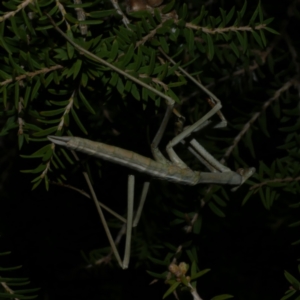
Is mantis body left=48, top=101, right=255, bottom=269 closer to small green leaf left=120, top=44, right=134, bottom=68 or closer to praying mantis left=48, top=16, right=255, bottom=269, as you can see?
praying mantis left=48, top=16, right=255, bottom=269

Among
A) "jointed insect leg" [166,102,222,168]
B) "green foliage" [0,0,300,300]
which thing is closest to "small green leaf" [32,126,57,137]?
"green foliage" [0,0,300,300]

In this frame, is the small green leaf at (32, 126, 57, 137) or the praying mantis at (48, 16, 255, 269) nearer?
the small green leaf at (32, 126, 57, 137)

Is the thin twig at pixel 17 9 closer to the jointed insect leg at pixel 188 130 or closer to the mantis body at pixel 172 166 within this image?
the mantis body at pixel 172 166

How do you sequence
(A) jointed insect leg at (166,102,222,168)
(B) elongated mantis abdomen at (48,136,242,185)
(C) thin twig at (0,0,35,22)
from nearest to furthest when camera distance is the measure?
(C) thin twig at (0,0,35,22) → (B) elongated mantis abdomen at (48,136,242,185) → (A) jointed insect leg at (166,102,222,168)

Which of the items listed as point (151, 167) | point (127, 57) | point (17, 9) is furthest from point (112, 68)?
point (151, 167)

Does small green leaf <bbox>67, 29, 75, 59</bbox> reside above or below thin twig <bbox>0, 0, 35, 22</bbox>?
below

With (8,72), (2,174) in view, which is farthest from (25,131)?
(2,174)

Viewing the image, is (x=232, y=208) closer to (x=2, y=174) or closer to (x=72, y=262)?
(x=72, y=262)

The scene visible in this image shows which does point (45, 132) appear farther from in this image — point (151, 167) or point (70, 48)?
point (151, 167)

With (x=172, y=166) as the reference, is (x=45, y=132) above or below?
above

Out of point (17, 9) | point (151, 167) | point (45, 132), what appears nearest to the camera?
point (17, 9)

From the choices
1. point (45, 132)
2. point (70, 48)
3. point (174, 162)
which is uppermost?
point (70, 48)
